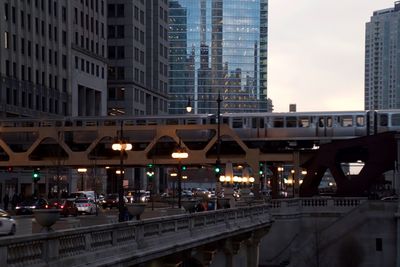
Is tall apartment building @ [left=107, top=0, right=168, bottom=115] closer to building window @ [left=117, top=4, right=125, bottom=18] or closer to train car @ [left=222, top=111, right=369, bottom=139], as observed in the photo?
building window @ [left=117, top=4, right=125, bottom=18]

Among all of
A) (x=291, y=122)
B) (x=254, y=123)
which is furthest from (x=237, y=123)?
(x=291, y=122)

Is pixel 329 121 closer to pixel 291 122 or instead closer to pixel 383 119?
pixel 291 122

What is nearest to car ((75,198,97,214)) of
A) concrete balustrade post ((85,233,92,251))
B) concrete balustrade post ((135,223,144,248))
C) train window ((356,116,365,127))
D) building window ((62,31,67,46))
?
train window ((356,116,365,127))

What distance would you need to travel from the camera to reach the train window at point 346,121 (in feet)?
226

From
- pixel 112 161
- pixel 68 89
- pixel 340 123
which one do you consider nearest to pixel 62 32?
pixel 68 89

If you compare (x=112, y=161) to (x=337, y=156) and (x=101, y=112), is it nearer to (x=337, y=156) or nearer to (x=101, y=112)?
(x=337, y=156)

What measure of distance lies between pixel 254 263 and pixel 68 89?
72.6m

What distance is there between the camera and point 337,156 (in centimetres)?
6253

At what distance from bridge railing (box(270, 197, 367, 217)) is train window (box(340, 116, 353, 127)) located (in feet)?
54.3

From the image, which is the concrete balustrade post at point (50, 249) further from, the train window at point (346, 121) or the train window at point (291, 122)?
the train window at point (346, 121)

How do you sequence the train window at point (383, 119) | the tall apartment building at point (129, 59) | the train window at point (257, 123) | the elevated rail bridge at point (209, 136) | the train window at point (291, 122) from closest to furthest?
the train window at point (383, 119) < the elevated rail bridge at point (209, 136) < the train window at point (291, 122) < the train window at point (257, 123) < the tall apartment building at point (129, 59)

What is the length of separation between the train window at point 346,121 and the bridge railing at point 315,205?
54.3 ft

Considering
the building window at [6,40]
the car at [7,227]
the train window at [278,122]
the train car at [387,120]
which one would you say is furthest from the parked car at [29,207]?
the building window at [6,40]

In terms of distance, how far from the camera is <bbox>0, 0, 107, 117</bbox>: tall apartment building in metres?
92.3
